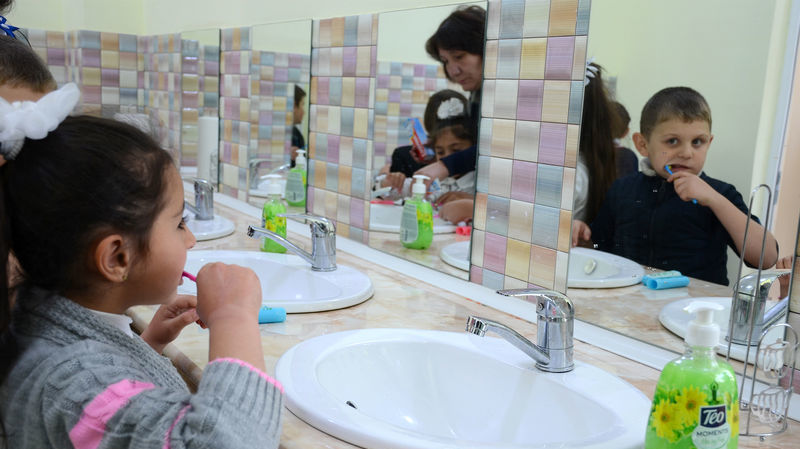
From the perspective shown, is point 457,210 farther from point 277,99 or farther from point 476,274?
point 277,99

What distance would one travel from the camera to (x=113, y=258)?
0.83 metres

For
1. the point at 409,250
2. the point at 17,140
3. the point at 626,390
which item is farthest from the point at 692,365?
the point at 409,250

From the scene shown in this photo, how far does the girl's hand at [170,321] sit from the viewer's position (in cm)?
112

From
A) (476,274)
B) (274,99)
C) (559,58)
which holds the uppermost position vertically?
(559,58)

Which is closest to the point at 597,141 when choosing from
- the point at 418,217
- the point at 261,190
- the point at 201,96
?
the point at 418,217

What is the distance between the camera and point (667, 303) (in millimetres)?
1137

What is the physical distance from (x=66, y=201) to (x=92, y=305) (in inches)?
5.8

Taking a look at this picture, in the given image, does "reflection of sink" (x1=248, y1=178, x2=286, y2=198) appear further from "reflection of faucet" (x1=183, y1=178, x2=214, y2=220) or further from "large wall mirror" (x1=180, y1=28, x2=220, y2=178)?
"large wall mirror" (x1=180, y1=28, x2=220, y2=178)

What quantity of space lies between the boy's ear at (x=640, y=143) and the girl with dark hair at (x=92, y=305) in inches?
25.8

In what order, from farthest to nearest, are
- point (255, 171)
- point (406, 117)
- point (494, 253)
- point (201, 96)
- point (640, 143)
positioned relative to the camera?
point (201, 96) → point (255, 171) → point (406, 117) → point (494, 253) → point (640, 143)

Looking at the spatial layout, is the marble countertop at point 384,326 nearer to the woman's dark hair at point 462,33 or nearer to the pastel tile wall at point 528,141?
the pastel tile wall at point 528,141

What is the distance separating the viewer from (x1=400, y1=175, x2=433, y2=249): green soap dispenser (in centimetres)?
167

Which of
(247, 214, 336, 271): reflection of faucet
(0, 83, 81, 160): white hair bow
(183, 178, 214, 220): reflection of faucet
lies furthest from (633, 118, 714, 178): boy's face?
(183, 178, 214, 220): reflection of faucet

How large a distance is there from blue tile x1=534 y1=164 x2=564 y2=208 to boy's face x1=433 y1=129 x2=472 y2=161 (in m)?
0.21
